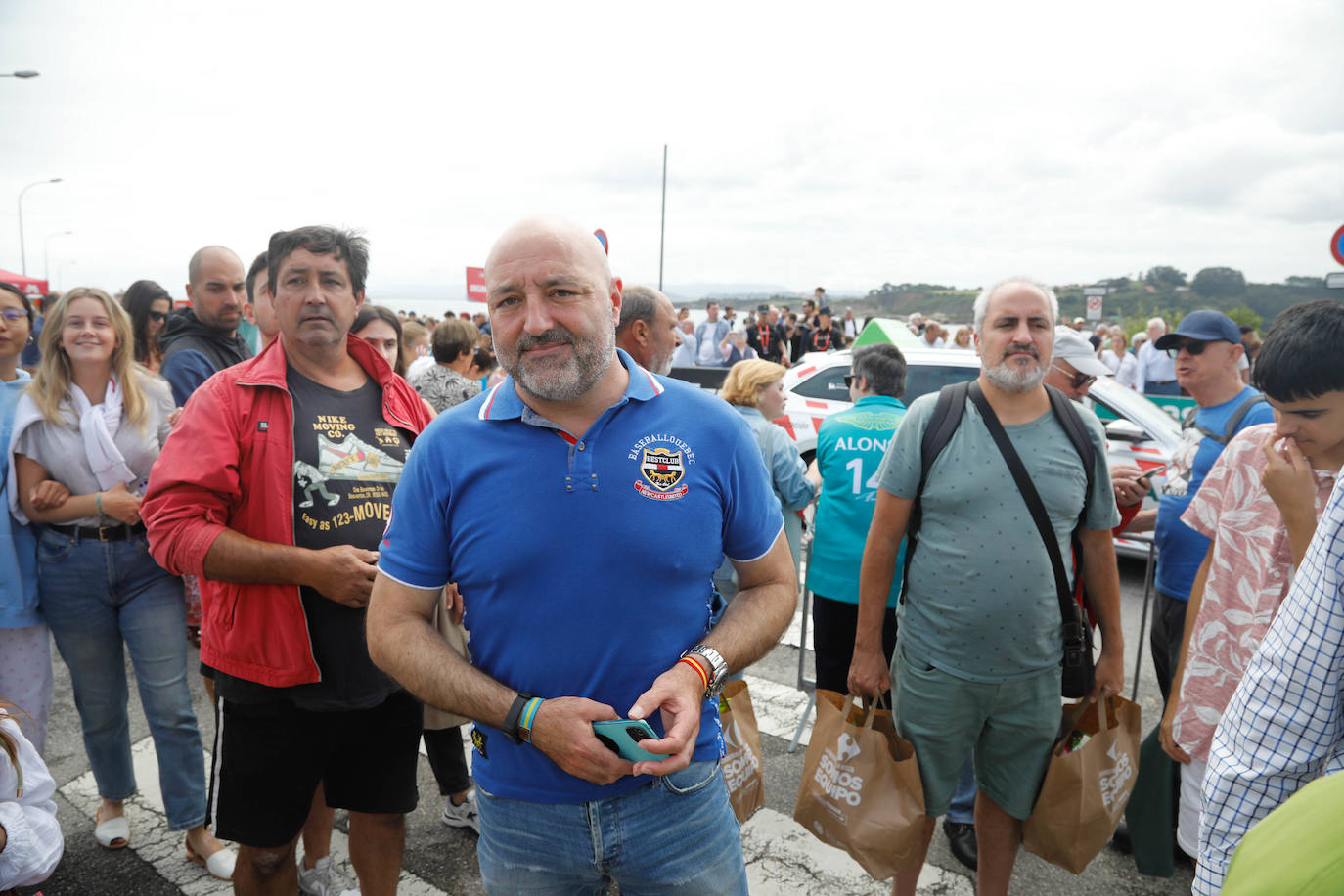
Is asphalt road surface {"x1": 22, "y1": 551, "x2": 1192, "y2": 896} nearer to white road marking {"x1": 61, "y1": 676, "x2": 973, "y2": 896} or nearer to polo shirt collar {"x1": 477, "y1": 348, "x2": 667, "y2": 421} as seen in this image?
white road marking {"x1": 61, "y1": 676, "x2": 973, "y2": 896}

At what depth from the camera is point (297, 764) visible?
2342 mm

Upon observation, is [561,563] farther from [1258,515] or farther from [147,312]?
[147,312]

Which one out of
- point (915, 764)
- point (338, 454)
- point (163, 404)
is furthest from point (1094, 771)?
point (163, 404)

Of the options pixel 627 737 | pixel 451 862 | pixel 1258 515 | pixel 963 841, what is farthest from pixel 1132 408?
pixel 627 737

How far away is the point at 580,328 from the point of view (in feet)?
5.54

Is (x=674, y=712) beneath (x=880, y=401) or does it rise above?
beneath

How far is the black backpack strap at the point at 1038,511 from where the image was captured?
8.23ft

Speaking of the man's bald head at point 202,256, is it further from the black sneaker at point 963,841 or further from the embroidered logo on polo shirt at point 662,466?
the black sneaker at point 963,841

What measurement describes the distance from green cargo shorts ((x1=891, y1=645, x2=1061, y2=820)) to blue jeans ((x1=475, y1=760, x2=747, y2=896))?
1155mm

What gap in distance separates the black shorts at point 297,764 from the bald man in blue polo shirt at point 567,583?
0.80m

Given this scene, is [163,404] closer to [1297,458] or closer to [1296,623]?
[1296,623]

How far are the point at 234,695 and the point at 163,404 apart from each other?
169 centimetres

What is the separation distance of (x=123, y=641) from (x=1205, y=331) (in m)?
4.66

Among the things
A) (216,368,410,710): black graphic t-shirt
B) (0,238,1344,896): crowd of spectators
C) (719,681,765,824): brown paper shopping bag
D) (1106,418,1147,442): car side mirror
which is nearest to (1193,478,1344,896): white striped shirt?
(0,238,1344,896): crowd of spectators
